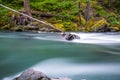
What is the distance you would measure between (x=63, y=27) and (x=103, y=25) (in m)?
3.19

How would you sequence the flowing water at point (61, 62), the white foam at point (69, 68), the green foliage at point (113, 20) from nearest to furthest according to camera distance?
the flowing water at point (61, 62) → the white foam at point (69, 68) → the green foliage at point (113, 20)

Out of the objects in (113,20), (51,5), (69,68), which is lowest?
(69,68)

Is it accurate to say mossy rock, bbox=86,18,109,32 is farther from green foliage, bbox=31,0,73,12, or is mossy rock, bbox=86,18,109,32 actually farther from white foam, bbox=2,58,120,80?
white foam, bbox=2,58,120,80

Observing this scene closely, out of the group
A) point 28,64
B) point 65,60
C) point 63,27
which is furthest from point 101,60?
point 63,27

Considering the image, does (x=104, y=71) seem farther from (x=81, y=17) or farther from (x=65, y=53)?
(x=81, y=17)

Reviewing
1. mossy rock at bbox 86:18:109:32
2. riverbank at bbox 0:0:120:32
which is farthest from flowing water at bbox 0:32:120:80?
mossy rock at bbox 86:18:109:32

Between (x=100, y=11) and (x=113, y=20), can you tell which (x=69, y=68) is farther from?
(x=100, y=11)

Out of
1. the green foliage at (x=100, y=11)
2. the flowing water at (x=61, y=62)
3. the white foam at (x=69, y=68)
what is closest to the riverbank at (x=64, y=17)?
the green foliage at (x=100, y=11)

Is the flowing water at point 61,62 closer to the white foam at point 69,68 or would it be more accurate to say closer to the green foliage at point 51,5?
the white foam at point 69,68

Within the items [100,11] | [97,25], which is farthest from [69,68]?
[100,11]

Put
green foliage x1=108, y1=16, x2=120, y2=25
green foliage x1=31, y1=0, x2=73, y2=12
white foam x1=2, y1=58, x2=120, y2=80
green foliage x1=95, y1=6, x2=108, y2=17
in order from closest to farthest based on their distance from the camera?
1. white foam x1=2, y1=58, x2=120, y2=80
2. green foliage x1=108, y1=16, x2=120, y2=25
3. green foliage x1=31, y1=0, x2=73, y2=12
4. green foliage x1=95, y1=6, x2=108, y2=17

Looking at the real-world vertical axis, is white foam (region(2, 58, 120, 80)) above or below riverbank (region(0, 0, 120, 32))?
below

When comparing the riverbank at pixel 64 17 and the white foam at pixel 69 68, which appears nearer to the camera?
the white foam at pixel 69 68

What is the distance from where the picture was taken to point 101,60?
9961 millimetres
